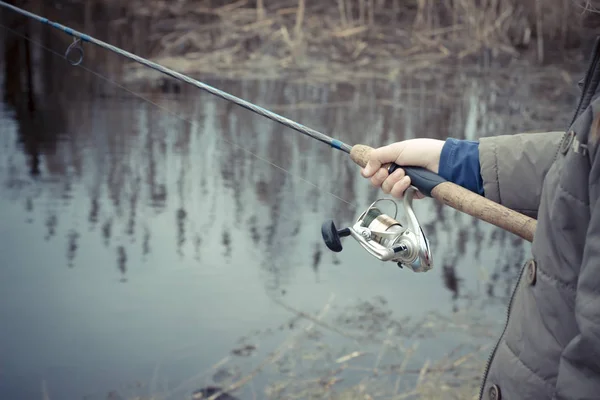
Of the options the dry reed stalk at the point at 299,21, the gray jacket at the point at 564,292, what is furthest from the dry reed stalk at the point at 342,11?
the gray jacket at the point at 564,292

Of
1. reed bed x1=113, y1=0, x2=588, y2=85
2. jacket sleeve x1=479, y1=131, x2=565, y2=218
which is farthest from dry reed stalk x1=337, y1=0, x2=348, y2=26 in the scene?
jacket sleeve x1=479, y1=131, x2=565, y2=218

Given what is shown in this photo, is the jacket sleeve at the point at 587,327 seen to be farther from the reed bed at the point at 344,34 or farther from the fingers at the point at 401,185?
the reed bed at the point at 344,34

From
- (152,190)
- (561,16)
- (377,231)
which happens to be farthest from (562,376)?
(561,16)

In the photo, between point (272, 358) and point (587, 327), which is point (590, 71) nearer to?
point (587, 327)

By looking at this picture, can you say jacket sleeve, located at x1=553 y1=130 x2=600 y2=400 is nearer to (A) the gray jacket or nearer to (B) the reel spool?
(A) the gray jacket

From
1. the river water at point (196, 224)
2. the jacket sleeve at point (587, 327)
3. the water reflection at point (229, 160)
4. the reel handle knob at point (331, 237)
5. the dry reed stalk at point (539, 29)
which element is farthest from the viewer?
the dry reed stalk at point (539, 29)

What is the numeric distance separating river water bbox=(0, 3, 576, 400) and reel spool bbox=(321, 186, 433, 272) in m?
1.03

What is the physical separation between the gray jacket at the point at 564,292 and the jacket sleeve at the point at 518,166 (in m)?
0.21

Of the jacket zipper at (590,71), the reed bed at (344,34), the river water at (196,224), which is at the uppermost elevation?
the jacket zipper at (590,71)

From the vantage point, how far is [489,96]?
3.35m

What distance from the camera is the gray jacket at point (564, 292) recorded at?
730 millimetres

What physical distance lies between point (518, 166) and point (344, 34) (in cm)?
251

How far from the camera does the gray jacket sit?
730 mm

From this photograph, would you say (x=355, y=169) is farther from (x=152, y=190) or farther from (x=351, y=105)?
(x=152, y=190)
